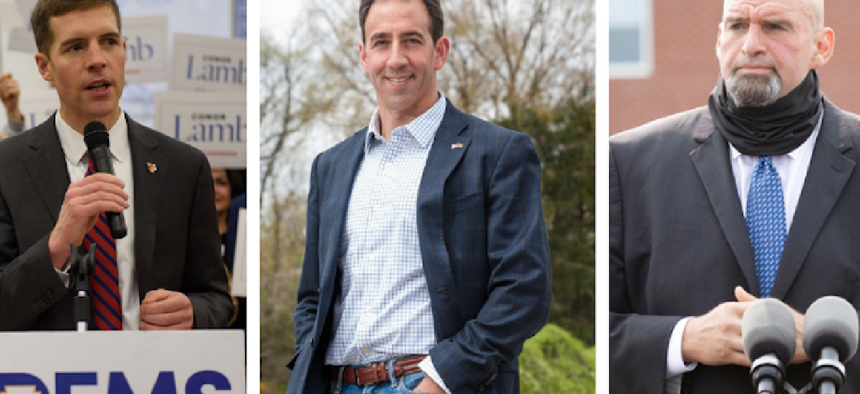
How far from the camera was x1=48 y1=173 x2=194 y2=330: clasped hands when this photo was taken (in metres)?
3.97

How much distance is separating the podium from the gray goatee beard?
2284mm

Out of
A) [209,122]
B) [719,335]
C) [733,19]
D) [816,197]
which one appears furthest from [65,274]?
[816,197]

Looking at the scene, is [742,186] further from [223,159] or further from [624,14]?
[223,159]

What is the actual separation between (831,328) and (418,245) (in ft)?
4.25

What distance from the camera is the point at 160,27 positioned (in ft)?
13.9

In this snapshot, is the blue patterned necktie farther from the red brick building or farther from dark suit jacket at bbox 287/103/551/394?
dark suit jacket at bbox 287/103/551/394

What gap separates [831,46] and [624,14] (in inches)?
31.1

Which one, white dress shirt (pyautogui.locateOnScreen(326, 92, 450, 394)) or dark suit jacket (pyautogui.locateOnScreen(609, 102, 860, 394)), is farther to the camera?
dark suit jacket (pyautogui.locateOnScreen(609, 102, 860, 394))

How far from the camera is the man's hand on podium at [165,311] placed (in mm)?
4051

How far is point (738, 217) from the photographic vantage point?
12.0 feet

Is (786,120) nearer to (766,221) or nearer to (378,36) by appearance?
(766,221)

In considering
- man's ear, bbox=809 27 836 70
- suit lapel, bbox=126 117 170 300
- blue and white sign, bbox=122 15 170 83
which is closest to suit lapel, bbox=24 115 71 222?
suit lapel, bbox=126 117 170 300

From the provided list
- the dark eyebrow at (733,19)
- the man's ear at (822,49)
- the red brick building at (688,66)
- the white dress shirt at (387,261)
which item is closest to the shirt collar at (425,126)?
the white dress shirt at (387,261)

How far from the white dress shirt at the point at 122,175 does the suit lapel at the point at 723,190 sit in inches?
86.3
